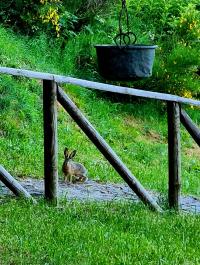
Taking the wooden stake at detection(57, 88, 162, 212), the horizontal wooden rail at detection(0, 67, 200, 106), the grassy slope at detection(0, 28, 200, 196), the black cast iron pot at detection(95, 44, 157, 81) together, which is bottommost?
the grassy slope at detection(0, 28, 200, 196)

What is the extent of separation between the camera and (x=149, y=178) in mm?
10102

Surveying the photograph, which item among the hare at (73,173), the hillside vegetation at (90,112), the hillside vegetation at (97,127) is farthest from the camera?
the hillside vegetation at (90,112)

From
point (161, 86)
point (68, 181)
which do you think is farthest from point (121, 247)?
point (161, 86)

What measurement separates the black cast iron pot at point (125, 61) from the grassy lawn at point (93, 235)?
1132 mm

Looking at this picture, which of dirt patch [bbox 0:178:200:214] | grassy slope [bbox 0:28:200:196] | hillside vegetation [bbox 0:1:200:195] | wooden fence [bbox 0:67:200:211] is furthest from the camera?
hillside vegetation [bbox 0:1:200:195]

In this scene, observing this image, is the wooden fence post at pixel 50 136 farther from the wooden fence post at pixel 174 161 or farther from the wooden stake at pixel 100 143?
the wooden fence post at pixel 174 161

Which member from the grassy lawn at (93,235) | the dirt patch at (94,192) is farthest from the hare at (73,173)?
the grassy lawn at (93,235)

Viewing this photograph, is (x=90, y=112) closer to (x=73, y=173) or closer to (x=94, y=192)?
(x=73, y=173)

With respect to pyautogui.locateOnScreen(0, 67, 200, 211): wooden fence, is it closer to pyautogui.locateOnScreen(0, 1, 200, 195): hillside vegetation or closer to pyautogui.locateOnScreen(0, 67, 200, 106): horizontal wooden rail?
pyautogui.locateOnScreen(0, 67, 200, 106): horizontal wooden rail

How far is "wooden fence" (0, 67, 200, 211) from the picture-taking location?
693cm

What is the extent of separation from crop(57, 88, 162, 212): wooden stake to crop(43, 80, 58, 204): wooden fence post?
8 cm

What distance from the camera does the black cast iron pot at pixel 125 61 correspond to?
655 centimetres

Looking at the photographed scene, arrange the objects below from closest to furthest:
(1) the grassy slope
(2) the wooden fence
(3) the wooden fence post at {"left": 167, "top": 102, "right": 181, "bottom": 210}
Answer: (2) the wooden fence
(3) the wooden fence post at {"left": 167, "top": 102, "right": 181, "bottom": 210}
(1) the grassy slope

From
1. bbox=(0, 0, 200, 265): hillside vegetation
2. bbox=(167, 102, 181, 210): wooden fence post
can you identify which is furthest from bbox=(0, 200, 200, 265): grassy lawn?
bbox=(167, 102, 181, 210): wooden fence post
